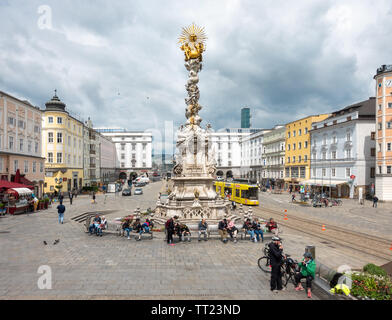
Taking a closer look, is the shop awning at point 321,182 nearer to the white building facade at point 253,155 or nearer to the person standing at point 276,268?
the white building facade at point 253,155

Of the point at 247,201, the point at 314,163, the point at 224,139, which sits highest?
the point at 224,139

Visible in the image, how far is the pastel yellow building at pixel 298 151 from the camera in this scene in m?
54.6

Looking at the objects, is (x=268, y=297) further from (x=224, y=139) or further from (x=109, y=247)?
(x=224, y=139)

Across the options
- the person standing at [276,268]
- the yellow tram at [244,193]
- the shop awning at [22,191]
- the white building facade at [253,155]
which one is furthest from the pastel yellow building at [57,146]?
the white building facade at [253,155]

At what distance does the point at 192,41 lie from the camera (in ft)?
74.0

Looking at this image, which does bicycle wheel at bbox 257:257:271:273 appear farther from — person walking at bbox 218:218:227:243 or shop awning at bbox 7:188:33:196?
shop awning at bbox 7:188:33:196

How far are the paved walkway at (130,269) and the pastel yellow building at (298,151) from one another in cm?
4656

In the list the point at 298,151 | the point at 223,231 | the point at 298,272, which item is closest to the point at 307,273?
the point at 298,272

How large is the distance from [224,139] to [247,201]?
75.5m

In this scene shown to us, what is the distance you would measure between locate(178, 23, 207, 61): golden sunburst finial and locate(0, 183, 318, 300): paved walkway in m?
16.2

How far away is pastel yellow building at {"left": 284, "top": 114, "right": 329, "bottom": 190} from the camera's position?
179ft
